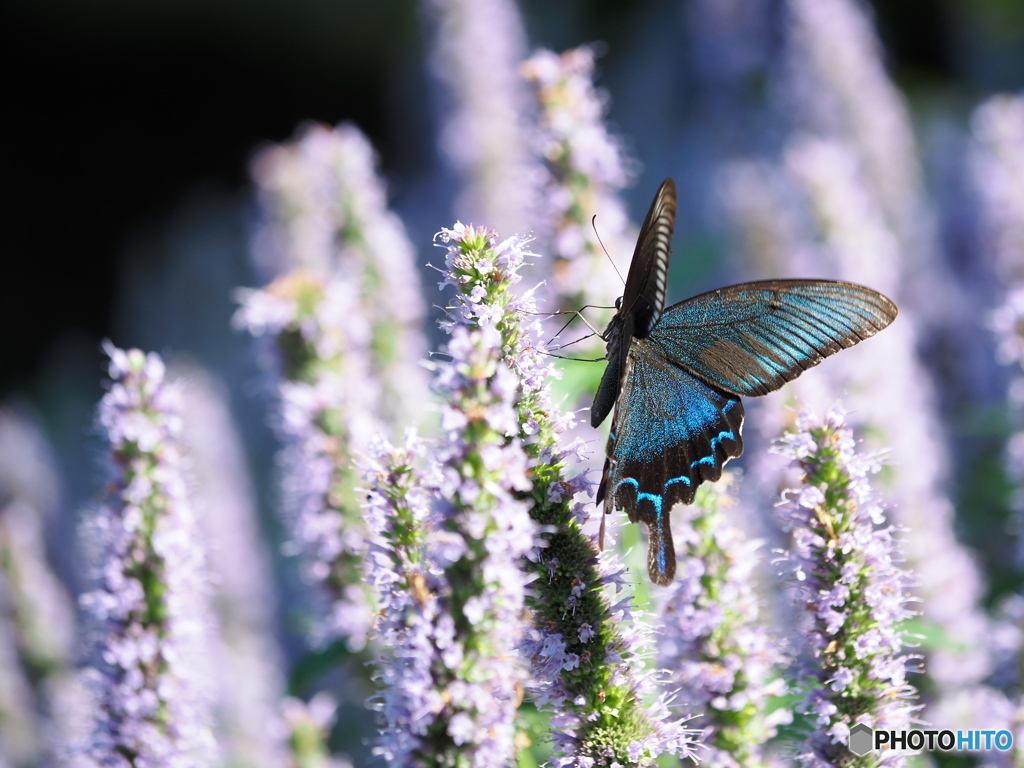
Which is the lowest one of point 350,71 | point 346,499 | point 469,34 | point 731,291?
point 346,499

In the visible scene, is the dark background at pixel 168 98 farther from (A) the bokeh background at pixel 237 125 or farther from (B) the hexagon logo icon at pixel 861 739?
(B) the hexagon logo icon at pixel 861 739

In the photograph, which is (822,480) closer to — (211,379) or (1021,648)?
(1021,648)

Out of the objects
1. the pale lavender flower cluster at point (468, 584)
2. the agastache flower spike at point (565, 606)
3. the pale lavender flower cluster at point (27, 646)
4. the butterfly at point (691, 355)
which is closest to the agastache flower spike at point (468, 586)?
the pale lavender flower cluster at point (468, 584)

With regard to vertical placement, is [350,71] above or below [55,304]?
above

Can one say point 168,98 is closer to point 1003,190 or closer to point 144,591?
point 1003,190

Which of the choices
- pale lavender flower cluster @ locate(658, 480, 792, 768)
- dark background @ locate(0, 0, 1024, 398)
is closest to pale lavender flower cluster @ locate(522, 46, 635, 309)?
pale lavender flower cluster @ locate(658, 480, 792, 768)

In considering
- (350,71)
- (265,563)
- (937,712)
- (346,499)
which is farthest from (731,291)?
(350,71)

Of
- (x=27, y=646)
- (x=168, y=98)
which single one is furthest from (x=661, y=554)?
(x=168, y=98)
